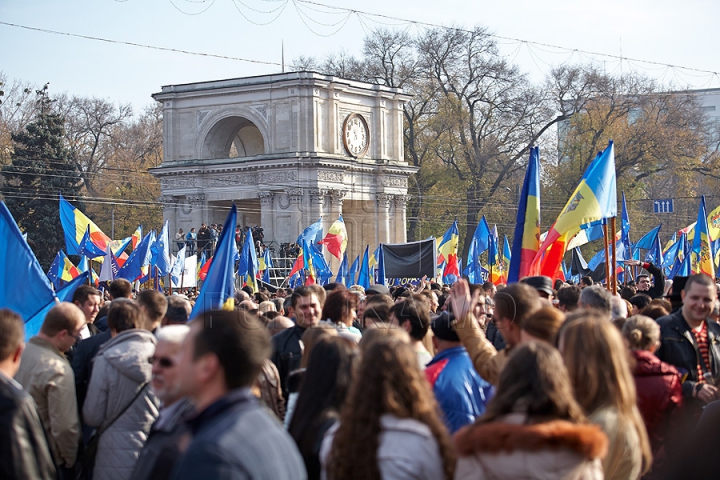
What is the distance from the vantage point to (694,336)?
25.0 feet

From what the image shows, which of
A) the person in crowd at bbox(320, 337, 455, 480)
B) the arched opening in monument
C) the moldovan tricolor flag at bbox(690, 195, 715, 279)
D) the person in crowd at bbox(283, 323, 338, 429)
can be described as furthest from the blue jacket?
the arched opening in monument

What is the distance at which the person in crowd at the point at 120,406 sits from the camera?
6617 millimetres

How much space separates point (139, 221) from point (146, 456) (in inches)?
2371

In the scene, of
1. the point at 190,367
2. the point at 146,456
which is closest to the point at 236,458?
the point at 190,367

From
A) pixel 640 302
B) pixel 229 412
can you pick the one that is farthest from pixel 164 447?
pixel 640 302

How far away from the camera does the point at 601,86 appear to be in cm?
5869

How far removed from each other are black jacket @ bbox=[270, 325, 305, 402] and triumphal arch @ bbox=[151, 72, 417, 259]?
39593 mm

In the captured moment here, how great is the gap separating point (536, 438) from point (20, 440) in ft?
7.81

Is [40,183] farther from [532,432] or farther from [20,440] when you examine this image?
[532,432]

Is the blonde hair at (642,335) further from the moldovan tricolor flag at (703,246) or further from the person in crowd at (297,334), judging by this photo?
the moldovan tricolor flag at (703,246)

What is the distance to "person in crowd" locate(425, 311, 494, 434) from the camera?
→ 5.80m

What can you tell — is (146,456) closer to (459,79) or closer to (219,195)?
(219,195)

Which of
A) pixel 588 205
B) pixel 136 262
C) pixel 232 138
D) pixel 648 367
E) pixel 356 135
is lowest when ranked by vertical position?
pixel 648 367

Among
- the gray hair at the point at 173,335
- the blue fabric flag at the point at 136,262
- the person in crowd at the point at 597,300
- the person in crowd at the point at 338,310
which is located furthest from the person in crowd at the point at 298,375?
the blue fabric flag at the point at 136,262
